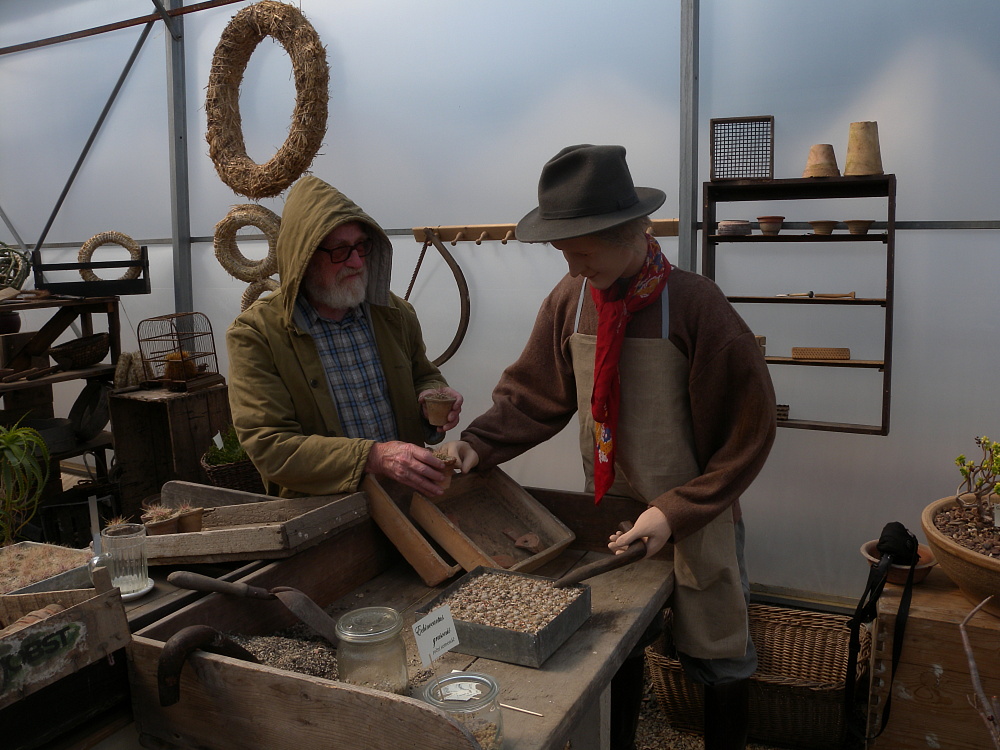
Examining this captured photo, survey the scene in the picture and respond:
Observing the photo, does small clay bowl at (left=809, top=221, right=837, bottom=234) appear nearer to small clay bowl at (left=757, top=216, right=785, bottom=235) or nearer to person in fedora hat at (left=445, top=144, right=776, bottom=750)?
small clay bowl at (left=757, top=216, right=785, bottom=235)

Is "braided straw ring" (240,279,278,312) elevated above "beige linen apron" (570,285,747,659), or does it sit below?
above

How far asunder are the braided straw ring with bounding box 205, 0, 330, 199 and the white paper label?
328 cm

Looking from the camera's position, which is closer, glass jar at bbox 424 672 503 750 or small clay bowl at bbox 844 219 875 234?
glass jar at bbox 424 672 503 750

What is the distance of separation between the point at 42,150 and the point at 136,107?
1.19 metres

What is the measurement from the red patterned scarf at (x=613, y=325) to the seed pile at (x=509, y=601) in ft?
1.42

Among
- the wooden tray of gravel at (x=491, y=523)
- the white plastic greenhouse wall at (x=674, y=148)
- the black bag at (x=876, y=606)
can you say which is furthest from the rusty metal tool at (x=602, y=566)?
the white plastic greenhouse wall at (x=674, y=148)

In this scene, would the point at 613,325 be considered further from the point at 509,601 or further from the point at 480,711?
the point at 480,711

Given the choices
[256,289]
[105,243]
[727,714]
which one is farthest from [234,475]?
[727,714]

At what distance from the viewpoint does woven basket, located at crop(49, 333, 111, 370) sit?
4608mm

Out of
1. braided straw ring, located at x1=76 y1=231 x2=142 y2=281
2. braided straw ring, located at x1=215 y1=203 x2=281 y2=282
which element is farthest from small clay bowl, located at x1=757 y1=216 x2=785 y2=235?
braided straw ring, located at x1=76 y1=231 x2=142 y2=281

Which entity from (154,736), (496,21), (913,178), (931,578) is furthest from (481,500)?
(496,21)

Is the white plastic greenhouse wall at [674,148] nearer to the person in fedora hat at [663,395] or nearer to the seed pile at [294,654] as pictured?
the person in fedora hat at [663,395]

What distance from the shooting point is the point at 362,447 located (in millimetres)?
1945

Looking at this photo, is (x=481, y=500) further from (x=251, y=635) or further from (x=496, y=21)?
(x=496, y=21)
